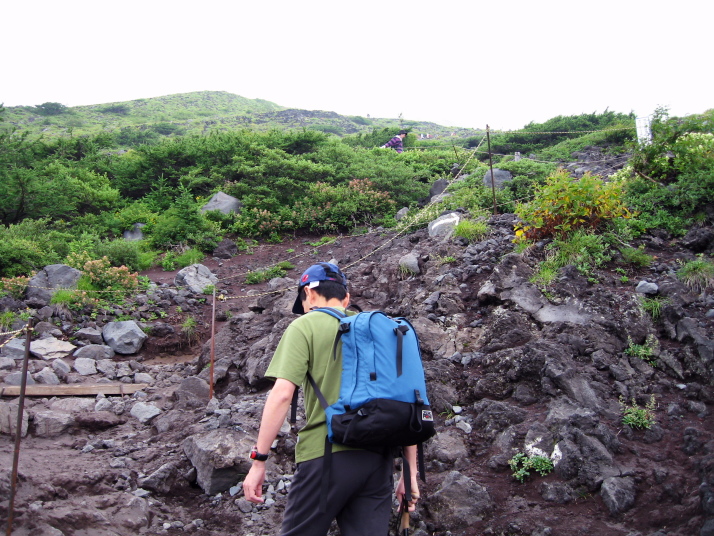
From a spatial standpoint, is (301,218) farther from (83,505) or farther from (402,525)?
(402,525)

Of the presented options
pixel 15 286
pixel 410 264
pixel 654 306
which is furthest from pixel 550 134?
pixel 15 286

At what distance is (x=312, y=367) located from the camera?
240cm

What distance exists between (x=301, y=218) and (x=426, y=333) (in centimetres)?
961

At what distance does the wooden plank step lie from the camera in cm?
632

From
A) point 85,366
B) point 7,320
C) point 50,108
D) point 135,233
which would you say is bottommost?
point 85,366

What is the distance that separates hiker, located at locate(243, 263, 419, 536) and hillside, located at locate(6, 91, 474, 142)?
126 ft

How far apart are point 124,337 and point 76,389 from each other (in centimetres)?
207

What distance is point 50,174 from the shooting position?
1700cm

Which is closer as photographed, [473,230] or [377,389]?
[377,389]

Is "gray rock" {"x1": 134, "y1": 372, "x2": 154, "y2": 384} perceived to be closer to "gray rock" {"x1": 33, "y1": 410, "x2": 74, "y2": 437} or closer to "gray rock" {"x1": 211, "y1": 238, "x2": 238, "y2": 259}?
"gray rock" {"x1": 33, "y1": 410, "x2": 74, "y2": 437}

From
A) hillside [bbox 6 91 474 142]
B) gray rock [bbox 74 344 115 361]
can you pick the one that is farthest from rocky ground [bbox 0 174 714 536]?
hillside [bbox 6 91 474 142]

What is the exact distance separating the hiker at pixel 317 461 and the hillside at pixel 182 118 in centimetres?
3843

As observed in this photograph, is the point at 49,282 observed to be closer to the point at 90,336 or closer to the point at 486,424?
the point at 90,336

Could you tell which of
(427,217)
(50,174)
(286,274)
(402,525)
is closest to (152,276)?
(286,274)
